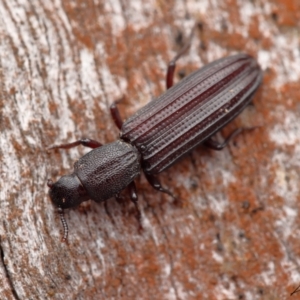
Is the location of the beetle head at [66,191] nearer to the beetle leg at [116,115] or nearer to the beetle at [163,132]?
the beetle at [163,132]

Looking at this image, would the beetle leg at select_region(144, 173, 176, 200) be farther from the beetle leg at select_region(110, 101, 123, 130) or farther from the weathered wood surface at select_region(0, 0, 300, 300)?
the beetle leg at select_region(110, 101, 123, 130)

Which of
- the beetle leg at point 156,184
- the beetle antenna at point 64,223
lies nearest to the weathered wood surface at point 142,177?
the beetle antenna at point 64,223

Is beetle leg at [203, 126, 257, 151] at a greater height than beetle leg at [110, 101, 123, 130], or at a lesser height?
lesser

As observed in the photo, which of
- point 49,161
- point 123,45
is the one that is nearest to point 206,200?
point 49,161

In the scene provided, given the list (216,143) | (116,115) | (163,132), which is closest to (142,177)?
(163,132)

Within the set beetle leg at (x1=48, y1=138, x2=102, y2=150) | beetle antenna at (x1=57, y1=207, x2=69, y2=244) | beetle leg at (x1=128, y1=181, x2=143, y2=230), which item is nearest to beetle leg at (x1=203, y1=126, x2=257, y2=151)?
beetle leg at (x1=128, y1=181, x2=143, y2=230)

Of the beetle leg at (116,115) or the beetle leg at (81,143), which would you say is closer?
the beetle leg at (81,143)

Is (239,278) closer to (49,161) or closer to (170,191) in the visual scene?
(170,191)
